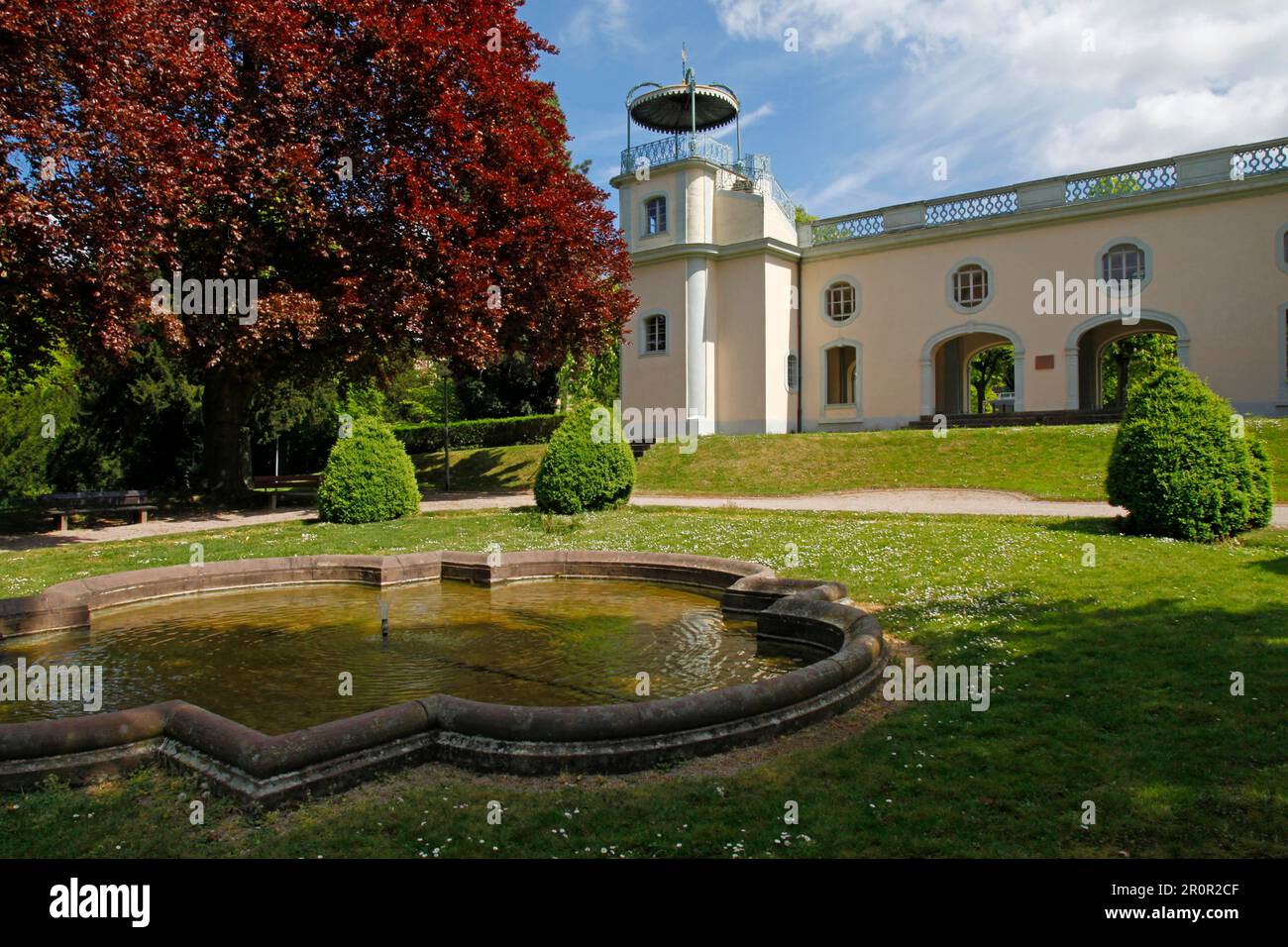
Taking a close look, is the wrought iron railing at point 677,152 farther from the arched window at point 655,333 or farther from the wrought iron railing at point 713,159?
the arched window at point 655,333

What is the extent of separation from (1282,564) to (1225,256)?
1920cm

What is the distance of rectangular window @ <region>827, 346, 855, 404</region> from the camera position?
32312mm

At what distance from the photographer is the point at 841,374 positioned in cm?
3303

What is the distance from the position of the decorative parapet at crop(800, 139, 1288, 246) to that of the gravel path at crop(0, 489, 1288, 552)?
12976 millimetres

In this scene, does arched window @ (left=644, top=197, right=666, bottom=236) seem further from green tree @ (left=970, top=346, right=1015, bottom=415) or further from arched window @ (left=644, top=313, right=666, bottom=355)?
green tree @ (left=970, top=346, right=1015, bottom=415)

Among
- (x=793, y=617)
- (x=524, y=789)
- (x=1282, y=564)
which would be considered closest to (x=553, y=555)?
(x=793, y=617)

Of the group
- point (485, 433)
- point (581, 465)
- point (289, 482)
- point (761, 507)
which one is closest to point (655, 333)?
point (485, 433)

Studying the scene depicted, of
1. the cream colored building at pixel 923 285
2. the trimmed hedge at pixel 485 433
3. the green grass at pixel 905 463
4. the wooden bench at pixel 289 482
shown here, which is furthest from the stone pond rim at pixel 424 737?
the trimmed hedge at pixel 485 433

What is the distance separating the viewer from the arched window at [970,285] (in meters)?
27.3

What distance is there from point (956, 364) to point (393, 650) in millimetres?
29764

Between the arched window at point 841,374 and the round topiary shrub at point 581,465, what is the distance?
1767cm

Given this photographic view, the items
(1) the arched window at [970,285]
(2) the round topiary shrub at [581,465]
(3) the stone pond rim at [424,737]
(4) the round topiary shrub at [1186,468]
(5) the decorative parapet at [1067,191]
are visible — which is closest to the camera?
(3) the stone pond rim at [424,737]
